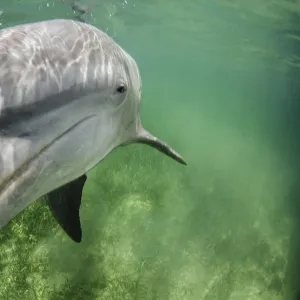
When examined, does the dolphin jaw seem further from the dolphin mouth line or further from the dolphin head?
the dolphin mouth line

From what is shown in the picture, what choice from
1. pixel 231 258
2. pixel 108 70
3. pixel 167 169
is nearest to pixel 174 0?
pixel 167 169

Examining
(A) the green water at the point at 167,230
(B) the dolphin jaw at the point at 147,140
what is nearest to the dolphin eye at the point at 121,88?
(B) the dolphin jaw at the point at 147,140

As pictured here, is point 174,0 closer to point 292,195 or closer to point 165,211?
point 292,195

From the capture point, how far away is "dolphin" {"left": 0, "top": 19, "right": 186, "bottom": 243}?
1.54 meters

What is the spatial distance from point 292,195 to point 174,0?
38.8 ft

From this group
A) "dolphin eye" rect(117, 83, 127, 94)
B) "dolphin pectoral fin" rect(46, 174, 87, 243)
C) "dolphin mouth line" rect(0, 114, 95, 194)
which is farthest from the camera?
"dolphin pectoral fin" rect(46, 174, 87, 243)

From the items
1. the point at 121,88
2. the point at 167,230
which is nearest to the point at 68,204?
the point at 121,88

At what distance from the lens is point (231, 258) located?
26.9 ft

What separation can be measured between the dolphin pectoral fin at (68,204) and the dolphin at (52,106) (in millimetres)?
1161

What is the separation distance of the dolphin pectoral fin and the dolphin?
1161mm

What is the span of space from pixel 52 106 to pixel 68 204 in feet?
6.65

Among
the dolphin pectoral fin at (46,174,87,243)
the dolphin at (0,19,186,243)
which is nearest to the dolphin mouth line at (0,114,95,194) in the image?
the dolphin at (0,19,186,243)

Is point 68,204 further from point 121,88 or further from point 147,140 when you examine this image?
point 121,88

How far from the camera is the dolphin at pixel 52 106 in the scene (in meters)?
1.54
